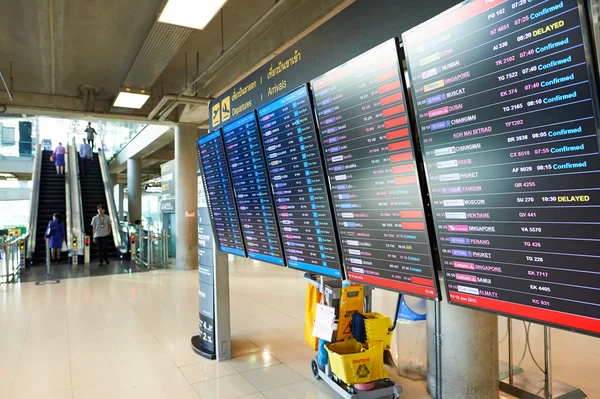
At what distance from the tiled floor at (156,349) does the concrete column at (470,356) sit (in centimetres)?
→ 38

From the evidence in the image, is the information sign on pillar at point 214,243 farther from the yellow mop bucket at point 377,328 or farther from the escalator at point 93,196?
the escalator at point 93,196

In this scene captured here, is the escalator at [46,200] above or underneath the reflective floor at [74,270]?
above

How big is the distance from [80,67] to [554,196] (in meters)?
8.78

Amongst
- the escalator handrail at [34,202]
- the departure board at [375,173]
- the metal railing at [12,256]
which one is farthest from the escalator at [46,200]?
the departure board at [375,173]

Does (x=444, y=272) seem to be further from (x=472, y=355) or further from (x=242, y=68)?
(x=242, y=68)

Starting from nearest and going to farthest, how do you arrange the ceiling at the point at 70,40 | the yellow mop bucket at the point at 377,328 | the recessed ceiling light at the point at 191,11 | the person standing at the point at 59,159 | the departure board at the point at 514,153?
the departure board at the point at 514,153, the yellow mop bucket at the point at 377,328, the recessed ceiling light at the point at 191,11, the ceiling at the point at 70,40, the person standing at the point at 59,159

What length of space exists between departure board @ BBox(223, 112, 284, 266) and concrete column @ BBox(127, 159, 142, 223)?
15714 millimetres

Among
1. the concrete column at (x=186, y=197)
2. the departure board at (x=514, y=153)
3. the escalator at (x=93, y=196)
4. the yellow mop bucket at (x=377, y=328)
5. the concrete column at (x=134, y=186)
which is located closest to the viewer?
the departure board at (x=514, y=153)

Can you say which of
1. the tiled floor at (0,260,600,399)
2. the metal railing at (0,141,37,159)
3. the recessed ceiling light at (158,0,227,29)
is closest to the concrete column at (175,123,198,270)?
the tiled floor at (0,260,600,399)

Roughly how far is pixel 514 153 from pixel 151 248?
10.8 m

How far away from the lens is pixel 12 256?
9.21m

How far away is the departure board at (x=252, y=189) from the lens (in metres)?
2.91

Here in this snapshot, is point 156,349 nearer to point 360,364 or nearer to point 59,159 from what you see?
point 360,364

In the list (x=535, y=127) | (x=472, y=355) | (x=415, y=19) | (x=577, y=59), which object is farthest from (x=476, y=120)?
(x=472, y=355)
